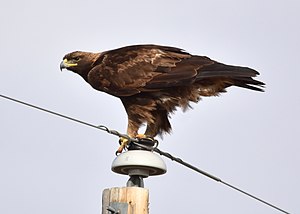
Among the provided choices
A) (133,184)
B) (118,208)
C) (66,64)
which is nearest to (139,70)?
(66,64)

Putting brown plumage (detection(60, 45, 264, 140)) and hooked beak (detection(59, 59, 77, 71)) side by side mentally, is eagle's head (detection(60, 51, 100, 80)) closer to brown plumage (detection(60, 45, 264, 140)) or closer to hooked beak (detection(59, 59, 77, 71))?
hooked beak (detection(59, 59, 77, 71))

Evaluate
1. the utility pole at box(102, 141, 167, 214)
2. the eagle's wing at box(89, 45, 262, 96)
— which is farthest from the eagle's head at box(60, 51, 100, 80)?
the utility pole at box(102, 141, 167, 214)

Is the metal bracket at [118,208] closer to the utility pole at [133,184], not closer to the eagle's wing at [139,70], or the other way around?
the utility pole at [133,184]

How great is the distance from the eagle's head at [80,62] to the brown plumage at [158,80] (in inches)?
7.6

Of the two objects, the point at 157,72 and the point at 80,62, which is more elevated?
the point at 80,62

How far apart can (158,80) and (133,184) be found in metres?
2.21

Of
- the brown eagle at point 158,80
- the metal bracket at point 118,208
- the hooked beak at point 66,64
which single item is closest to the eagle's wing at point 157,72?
the brown eagle at point 158,80

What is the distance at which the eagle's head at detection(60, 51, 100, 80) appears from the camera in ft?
24.8

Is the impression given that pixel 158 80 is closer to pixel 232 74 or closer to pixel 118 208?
pixel 232 74

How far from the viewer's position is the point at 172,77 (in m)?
6.94

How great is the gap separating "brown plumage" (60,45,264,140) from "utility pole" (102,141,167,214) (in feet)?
5.74

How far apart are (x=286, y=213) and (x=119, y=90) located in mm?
2450

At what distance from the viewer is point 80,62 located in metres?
7.58

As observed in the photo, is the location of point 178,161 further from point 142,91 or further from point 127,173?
point 142,91
